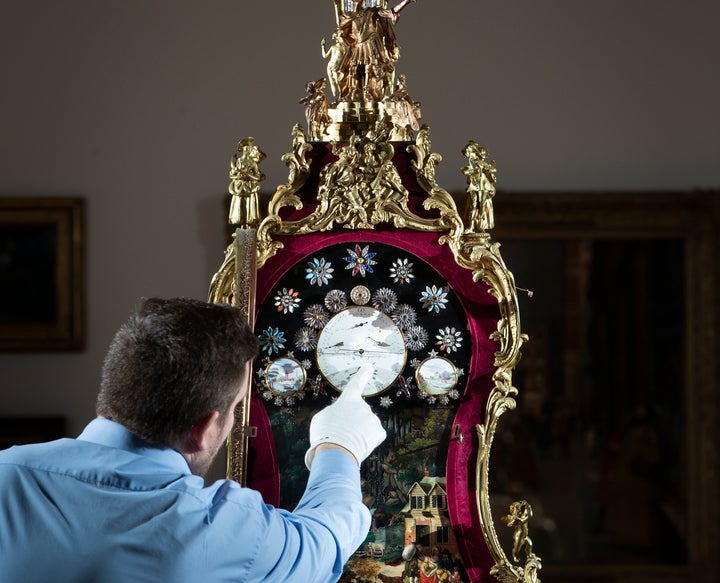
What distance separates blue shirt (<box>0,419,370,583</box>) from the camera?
140cm

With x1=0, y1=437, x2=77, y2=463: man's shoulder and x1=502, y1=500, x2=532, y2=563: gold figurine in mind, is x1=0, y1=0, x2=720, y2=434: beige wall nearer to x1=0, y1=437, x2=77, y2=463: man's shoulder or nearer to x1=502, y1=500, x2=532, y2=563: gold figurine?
x1=502, y1=500, x2=532, y2=563: gold figurine

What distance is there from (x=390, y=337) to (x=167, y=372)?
726 mm

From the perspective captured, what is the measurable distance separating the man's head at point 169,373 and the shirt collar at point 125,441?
0.03 feet

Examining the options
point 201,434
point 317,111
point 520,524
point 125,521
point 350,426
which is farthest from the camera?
point 317,111

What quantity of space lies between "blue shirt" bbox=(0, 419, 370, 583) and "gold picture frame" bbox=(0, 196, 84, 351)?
254 cm

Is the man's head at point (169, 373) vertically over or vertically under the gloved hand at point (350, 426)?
over

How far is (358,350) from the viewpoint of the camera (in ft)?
6.97

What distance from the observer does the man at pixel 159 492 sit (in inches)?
55.3

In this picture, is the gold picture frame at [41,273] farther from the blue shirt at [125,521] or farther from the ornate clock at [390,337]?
the blue shirt at [125,521]

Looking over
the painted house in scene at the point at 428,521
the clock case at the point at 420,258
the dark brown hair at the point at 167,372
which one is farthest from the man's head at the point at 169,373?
the painted house in scene at the point at 428,521

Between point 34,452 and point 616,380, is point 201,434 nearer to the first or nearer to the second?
point 34,452

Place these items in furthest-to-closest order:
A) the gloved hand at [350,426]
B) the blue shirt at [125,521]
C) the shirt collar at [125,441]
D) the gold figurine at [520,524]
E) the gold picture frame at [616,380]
A: 1. the gold picture frame at [616,380]
2. the gold figurine at [520,524]
3. the gloved hand at [350,426]
4. the shirt collar at [125,441]
5. the blue shirt at [125,521]

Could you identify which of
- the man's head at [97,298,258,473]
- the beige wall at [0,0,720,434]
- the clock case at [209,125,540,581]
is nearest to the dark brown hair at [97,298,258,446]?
the man's head at [97,298,258,473]

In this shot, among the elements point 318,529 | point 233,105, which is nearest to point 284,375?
point 318,529
